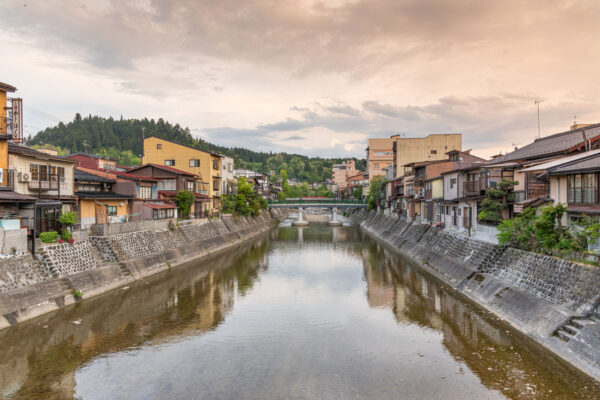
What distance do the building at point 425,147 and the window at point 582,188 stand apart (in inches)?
1902

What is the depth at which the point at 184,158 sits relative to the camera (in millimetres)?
55562

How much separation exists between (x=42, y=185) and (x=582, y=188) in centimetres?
3288

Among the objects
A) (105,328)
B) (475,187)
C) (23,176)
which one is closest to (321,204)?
(475,187)

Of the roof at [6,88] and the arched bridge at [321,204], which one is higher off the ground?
the roof at [6,88]

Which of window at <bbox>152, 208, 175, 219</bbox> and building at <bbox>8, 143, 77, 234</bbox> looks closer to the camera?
building at <bbox>8, 143, 77, 234</bbox>

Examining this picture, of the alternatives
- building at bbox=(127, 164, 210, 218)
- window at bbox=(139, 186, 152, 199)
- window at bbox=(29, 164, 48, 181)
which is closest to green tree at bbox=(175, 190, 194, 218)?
building at bbox=(127, 164, 210, 218)

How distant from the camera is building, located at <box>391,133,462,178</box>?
223ft

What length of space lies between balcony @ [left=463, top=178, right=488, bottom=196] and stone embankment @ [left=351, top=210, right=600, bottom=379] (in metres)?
4.17

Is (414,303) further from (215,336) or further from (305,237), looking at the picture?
(305,237)

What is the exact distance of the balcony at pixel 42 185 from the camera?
956 inches

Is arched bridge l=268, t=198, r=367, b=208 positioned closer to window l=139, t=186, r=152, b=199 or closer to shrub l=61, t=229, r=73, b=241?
window l=139, t=186, r=152, b=199

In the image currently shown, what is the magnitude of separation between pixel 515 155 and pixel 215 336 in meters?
28.1

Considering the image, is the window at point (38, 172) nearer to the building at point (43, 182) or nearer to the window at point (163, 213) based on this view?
the building at point (43, 182)

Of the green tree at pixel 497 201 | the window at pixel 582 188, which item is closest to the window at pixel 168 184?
the green tree at pixel 497 201
